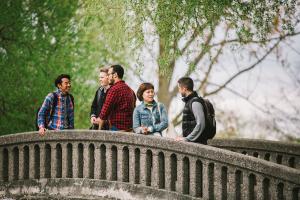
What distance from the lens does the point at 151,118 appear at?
899 cm

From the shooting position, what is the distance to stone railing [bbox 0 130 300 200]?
8.07 meters

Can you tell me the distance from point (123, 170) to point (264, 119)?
37.1ft

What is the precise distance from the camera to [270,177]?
7797 mm

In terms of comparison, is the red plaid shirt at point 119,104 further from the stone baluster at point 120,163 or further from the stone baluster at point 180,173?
the stone baluster at point 180,173

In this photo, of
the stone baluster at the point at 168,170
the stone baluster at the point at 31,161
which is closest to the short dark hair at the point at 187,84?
the stone baluster at the point at 168,170

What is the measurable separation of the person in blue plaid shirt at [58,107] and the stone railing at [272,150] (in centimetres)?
307

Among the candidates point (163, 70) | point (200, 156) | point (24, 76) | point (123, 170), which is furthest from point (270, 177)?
point (24, 76)

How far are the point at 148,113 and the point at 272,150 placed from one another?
9.43 ft

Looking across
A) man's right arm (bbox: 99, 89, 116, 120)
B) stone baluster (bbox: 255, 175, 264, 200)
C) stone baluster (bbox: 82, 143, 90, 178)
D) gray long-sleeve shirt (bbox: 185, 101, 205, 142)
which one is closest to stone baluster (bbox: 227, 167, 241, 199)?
stone baluster (bbox: 255, 175, 264, 200)

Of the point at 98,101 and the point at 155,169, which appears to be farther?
the point at 98,101

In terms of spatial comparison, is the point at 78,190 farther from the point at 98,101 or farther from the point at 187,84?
the point at 187,84

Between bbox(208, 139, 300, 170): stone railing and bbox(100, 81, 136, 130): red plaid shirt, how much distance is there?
8.11 ft

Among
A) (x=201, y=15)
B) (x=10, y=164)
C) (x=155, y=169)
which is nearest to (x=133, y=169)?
(x=155, y=169)

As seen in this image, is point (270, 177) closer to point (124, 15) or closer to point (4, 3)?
point (124, 15)
